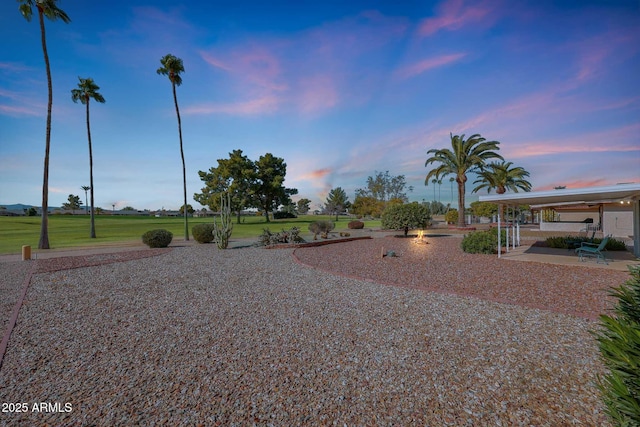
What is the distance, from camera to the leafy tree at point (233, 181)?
5075 centimetres

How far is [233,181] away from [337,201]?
127 feet

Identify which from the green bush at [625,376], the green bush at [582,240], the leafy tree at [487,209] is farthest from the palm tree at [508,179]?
the green bush at [625,376]

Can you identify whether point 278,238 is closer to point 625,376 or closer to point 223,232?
point 223,232

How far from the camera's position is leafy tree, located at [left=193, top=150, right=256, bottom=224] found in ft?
167

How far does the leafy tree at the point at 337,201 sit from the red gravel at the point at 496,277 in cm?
6919

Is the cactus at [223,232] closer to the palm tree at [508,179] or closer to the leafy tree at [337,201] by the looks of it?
the palm tree at [508,179]

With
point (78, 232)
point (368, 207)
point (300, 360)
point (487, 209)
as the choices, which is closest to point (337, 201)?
point (368, 207)

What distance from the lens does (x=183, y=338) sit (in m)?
4.55

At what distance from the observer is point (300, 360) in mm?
3771

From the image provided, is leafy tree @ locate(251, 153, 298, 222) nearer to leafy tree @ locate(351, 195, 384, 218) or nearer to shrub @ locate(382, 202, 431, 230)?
leafy tree @ locate(351, 195, 384, 218)

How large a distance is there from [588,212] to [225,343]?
41.7 metres

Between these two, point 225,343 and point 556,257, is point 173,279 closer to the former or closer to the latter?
point 225,343

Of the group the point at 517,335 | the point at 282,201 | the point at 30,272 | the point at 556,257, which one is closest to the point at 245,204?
the point at 282,201

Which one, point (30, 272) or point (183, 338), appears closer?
point (183, 338)
